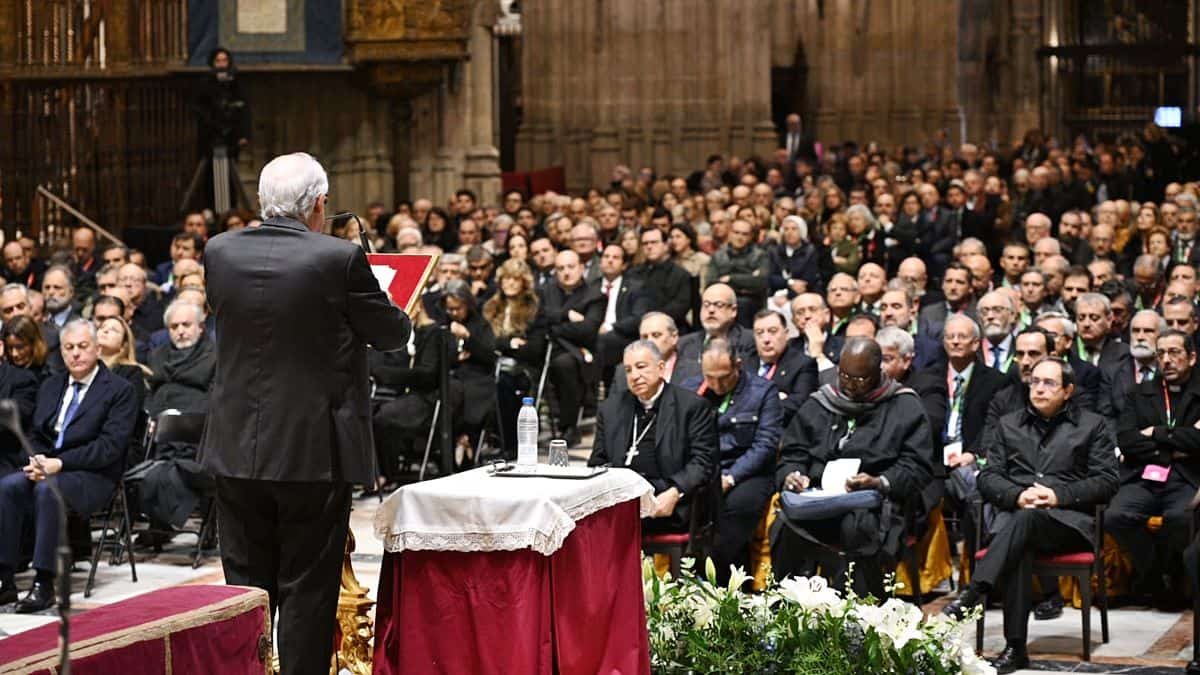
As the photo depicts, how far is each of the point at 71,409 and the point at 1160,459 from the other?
17.0 ft

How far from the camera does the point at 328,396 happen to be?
18.2 feet

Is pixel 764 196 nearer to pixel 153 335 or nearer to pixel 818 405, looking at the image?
pixel 153 335

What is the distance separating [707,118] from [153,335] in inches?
594

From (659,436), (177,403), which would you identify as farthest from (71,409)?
(659,436)

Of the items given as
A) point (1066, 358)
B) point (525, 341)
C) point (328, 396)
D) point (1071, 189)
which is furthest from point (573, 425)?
point (1071, 189)

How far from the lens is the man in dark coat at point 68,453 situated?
9234 mm

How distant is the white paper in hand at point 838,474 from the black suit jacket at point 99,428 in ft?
11.2

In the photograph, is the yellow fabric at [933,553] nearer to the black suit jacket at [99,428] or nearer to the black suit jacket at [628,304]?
the black suit jacket at [99,428]

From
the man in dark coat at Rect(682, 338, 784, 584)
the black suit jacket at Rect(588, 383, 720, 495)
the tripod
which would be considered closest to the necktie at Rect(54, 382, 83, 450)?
the black suit jacket at Rect(588, 383, 720, 495)

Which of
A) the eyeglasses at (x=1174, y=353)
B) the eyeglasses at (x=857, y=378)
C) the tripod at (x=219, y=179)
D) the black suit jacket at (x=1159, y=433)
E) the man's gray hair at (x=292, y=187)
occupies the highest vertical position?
the tripod at (x=219, y=179)

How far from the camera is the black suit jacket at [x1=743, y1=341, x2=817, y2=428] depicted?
33.2 feet

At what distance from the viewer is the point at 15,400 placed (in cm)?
953

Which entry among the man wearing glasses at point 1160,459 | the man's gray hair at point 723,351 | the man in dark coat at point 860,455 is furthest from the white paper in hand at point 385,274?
the man wearing glasses at point 1160,459

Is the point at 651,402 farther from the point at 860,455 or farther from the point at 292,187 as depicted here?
the point at 292,187
